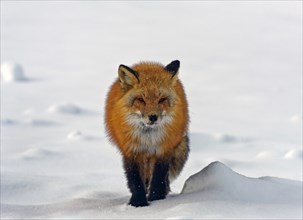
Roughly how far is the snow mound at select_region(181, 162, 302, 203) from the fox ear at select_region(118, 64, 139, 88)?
1098mm

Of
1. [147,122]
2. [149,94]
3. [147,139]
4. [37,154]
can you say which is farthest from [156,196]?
[37,154]

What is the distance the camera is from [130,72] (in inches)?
237

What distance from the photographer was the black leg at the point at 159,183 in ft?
21.1

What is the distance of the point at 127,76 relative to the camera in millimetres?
6074

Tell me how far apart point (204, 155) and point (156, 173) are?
3.75m

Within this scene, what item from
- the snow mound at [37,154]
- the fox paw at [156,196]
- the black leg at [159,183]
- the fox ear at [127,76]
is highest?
the snow mound at [37,154]

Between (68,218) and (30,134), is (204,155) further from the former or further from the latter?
(68,218)

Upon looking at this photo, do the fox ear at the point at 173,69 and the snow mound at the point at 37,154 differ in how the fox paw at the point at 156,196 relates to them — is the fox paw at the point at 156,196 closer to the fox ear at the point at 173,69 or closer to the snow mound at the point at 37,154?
the fox ear at the point at 173,69

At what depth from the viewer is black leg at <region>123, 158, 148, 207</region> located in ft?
20.6

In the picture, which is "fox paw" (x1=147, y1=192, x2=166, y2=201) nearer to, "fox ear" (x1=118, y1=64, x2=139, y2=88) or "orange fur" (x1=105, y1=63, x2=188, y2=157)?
"orange fur" (x1=105, y1=63, x2=188, y2=157)

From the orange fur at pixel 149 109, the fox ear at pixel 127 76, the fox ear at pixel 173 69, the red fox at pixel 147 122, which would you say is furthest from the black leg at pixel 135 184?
the fox ear at pixel 173 69

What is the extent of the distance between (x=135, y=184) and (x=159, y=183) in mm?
254

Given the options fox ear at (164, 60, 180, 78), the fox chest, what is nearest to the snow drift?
the fox chest

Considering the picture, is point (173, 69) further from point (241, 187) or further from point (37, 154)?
point (37, 154)
